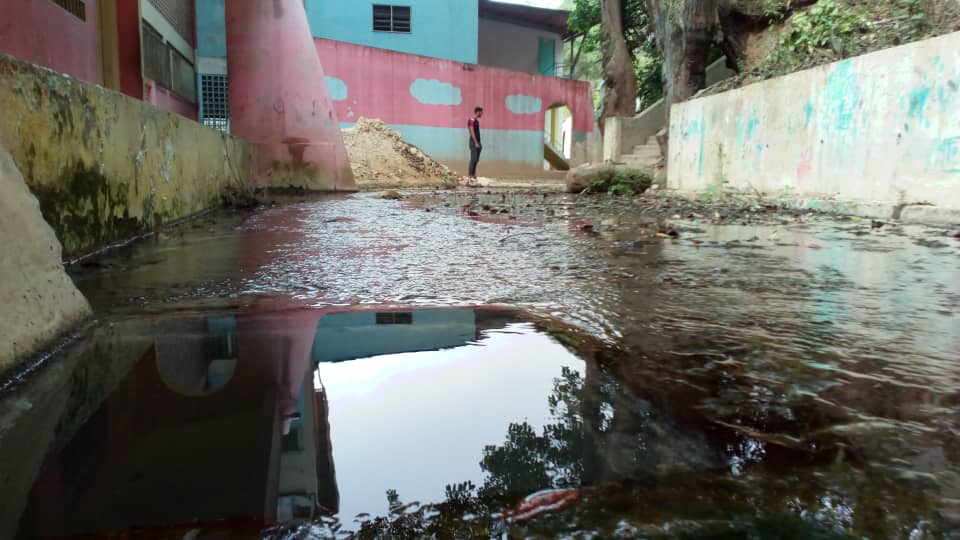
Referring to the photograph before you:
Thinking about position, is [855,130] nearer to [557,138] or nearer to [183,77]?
[183,77]

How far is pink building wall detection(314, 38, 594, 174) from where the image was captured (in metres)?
17.6

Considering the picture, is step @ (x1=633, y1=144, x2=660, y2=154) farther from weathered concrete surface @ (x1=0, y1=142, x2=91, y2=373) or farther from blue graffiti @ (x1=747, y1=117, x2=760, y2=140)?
weathered concrete surface @ (x1=0, y1=142, x2=91, y2=373)

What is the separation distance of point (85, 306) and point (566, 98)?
20648 millimetres

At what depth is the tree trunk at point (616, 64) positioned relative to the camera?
1533 centimetres

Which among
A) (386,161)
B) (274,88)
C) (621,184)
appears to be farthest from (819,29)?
(386,161)

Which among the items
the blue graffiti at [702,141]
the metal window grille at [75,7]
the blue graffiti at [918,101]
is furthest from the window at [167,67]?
the blue graffiti at [918,101]

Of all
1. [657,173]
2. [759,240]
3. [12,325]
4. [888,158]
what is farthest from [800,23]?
[12,325]

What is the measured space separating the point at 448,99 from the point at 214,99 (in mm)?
6251

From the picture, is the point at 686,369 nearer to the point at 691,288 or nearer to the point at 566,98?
the point at 691,288

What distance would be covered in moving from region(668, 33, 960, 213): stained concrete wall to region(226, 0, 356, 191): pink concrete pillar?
5.79 meters

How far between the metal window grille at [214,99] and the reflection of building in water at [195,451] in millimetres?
16527

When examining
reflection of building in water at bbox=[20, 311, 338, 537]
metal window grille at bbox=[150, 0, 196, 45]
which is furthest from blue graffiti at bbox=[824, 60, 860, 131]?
metal window grille at bbox=[150, 0, 196, 45]

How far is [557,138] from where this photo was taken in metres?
30.1

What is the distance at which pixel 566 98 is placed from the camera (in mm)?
21312
